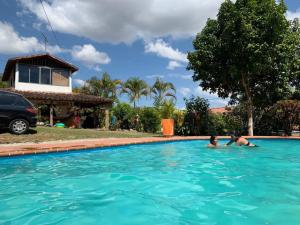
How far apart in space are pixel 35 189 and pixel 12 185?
0.62 metres

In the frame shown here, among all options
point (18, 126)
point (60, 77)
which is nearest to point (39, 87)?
point (60, 77)

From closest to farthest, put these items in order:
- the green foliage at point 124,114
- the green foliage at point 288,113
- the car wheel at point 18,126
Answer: the car wheel at point 18,126 → the green foliage at point 288,113 → the green foliage at point 124,114

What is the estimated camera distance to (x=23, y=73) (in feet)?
82.3

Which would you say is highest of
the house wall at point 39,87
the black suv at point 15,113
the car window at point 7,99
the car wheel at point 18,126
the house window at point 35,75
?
the house window at point 35,75

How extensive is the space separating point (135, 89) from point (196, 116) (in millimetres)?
25307

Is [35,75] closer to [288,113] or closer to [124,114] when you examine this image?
[124,114]

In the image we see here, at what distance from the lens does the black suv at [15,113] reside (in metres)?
13.0

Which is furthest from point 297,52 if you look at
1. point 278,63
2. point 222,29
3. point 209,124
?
point 209,124

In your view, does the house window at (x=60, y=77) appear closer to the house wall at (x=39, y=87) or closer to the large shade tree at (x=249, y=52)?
the house wall at (x=39, y=87)

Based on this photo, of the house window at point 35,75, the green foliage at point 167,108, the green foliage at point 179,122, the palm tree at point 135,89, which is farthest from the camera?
the palm tree at point 135,89

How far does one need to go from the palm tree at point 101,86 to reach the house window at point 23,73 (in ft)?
58.8

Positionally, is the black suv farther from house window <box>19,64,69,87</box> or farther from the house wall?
house window <box>19,64,69,87</box>

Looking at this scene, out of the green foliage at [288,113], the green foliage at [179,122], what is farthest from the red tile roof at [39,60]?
the green foliage at [288,113]

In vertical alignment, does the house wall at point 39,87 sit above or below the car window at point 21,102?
above
